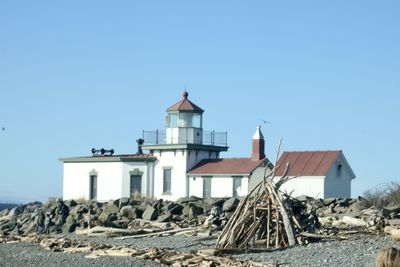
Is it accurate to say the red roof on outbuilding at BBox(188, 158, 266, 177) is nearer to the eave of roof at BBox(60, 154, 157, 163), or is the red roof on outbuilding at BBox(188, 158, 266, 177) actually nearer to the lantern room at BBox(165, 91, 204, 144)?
the lantern room at BBox(165, 91, 204, 144)

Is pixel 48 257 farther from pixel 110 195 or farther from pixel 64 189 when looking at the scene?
pixel 64 189

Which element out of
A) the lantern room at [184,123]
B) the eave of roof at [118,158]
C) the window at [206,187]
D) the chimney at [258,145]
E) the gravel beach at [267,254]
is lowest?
the gravel beach at [267,254]

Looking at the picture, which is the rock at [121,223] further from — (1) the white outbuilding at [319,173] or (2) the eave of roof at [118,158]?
(2) the eave of roof at [118,158]

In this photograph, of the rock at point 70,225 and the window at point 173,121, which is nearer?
the rock at point 70,225

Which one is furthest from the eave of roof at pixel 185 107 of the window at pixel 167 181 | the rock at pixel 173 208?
the rock at pixel 173 208

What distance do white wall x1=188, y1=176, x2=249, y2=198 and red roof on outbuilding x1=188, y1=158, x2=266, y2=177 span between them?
0.38 meters

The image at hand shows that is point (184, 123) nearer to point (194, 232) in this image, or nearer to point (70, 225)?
point (70, 225)

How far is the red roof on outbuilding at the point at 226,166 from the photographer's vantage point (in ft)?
138

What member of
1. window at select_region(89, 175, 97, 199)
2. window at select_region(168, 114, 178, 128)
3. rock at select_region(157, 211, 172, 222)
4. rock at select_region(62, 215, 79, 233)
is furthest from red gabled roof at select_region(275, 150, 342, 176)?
rock at select_region(62, 215, 79, 233)

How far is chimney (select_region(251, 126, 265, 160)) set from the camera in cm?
4253

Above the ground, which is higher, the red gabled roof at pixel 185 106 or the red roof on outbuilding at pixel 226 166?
the red gabled roof at pixel 185 106

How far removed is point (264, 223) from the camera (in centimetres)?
1798

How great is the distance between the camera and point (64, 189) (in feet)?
159

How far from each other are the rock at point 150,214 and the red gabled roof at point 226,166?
35.5 feet
